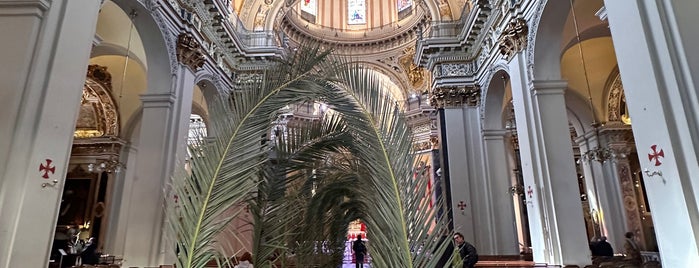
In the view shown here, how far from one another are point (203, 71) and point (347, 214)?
7.32m

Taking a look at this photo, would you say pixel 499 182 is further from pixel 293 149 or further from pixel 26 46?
pixel 26 46

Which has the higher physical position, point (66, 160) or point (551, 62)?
point (551, 62)

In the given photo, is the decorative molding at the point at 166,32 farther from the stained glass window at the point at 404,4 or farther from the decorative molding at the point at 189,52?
the stained glass window at the point at 404,4

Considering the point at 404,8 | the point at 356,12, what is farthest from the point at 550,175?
the point at 356,12

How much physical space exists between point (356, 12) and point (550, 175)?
18.3 meters

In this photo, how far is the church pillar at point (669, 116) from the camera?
344 centimetres

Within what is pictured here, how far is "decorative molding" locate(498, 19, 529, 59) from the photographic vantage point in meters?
7.36

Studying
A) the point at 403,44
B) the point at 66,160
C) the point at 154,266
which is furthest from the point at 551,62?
the point at 403,44

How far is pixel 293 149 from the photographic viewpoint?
3.10 meters

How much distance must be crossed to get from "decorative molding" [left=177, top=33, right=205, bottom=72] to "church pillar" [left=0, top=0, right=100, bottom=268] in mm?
3622

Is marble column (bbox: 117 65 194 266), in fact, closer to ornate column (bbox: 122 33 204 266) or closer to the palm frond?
ornate column (bbox: 122 33 204 266)

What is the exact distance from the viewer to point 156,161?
23.9ft

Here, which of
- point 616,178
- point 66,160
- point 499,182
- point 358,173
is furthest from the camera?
point 616,178

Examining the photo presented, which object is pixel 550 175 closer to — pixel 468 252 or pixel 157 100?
pixel 468 252
